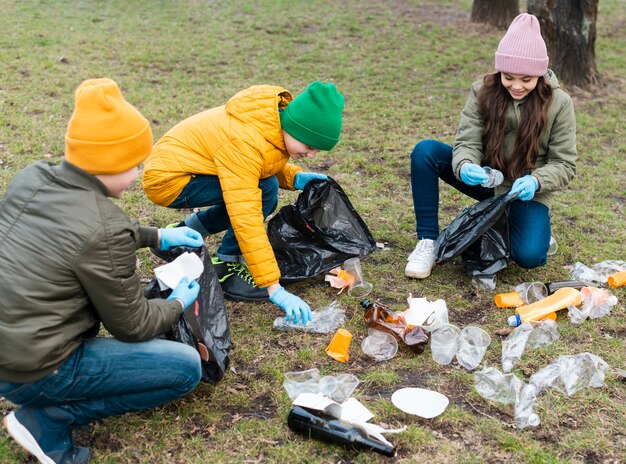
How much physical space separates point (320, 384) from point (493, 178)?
1492 millimetres

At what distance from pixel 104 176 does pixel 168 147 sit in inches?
43.3

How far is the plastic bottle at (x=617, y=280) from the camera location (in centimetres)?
351

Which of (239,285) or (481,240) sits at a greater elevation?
(481,240)

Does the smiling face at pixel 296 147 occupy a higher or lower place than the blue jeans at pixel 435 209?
higher

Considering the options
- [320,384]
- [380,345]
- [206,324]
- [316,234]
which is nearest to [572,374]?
[380,345]

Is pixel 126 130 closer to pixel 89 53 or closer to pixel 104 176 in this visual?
pixel 104 176

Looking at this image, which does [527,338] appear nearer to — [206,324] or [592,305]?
[592,305]

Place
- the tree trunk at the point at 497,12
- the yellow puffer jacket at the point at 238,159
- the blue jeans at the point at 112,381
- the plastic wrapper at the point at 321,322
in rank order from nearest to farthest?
the blue jeans at the point at 112,381 → the yellow puffer jacket at the point at 238,159 → the plastic wrapper at the point at 321,322 → the tree trunk at the point at 497,12

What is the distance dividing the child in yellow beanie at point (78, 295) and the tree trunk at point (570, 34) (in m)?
5.62

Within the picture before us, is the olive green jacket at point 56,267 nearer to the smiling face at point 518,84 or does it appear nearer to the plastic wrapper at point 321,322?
the plastic wrapper at point 321,322

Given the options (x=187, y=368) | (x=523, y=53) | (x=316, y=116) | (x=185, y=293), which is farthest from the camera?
(x=523, y=53)

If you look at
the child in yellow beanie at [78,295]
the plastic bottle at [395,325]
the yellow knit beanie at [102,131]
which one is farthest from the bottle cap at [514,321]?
the yellow knit beanie at [102,131]

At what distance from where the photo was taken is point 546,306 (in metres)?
3.25

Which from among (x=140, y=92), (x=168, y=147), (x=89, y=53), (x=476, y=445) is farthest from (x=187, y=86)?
(x=476, y=445)
